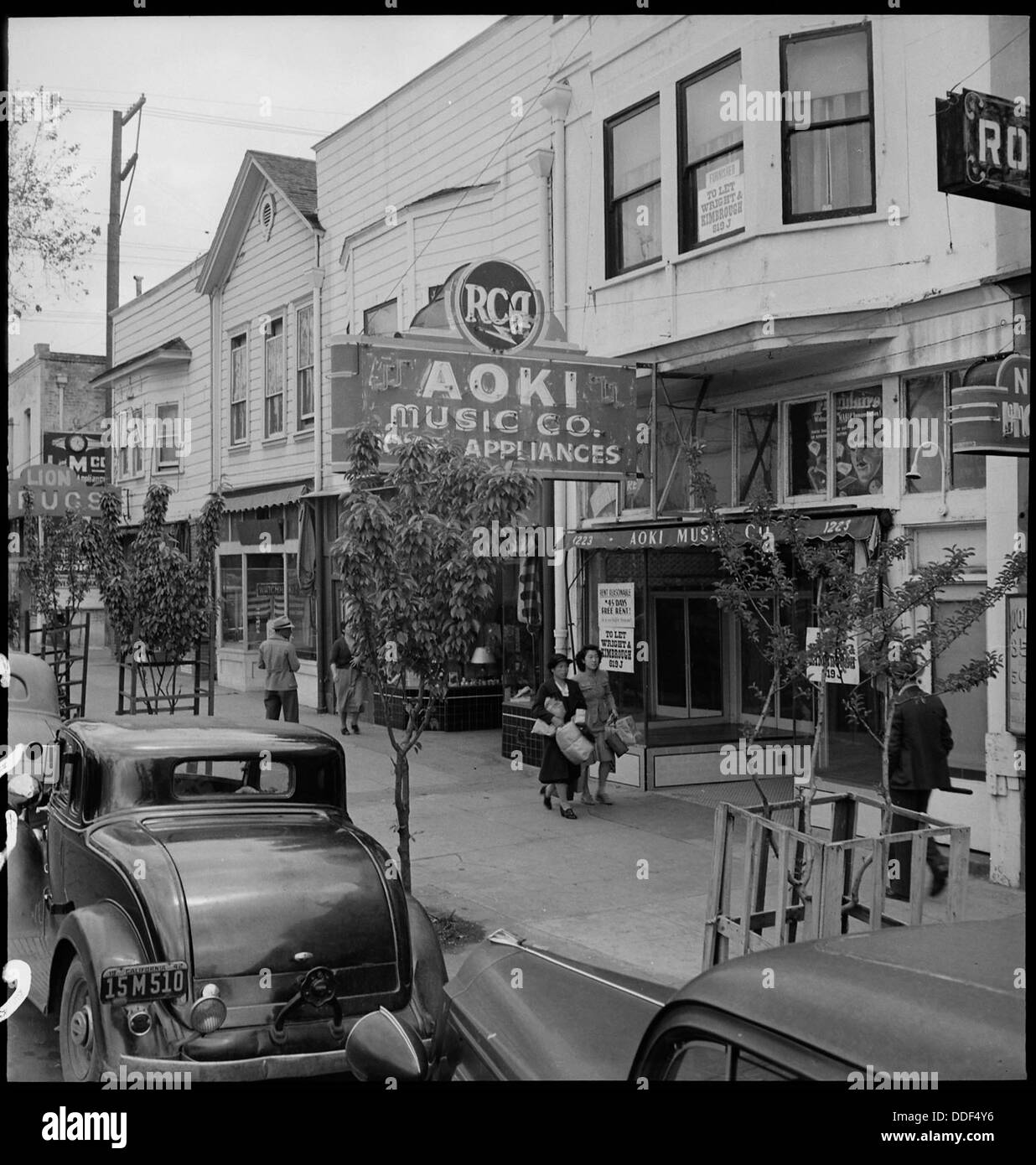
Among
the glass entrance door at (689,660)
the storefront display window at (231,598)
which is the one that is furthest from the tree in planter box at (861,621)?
the storefront display window at (231,598)

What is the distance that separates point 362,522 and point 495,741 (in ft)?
30.7

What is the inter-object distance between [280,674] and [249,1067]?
10.8 m

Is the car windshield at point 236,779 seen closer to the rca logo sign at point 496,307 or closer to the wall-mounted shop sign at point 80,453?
the rca logo sign at point 496,307

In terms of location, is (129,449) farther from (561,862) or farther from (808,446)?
(561,862)

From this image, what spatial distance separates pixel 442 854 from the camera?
9.96 meters

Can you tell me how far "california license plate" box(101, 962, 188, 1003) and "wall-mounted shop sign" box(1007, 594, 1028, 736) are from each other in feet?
21.0

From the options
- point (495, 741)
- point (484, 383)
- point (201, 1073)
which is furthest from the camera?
point (495, 741)

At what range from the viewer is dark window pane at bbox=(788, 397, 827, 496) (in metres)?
11.1

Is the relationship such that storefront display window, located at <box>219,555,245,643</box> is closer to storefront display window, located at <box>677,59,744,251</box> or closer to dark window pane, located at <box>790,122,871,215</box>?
storefront display window, located at <box>677,59,744,251</box>

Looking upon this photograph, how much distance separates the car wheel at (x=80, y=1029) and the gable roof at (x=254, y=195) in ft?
55.5

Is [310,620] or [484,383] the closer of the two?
[484,383]

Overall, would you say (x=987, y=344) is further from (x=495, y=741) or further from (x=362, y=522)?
(x=495, y=741)
